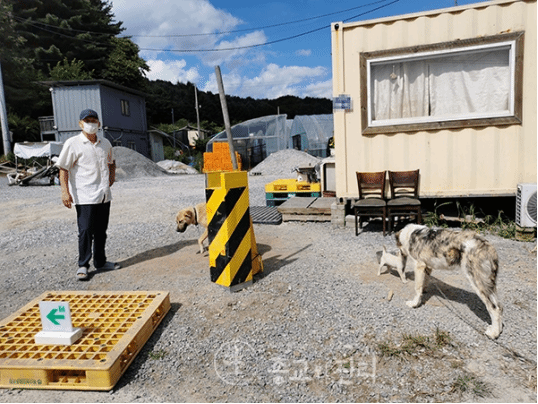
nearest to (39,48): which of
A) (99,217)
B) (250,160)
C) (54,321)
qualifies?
(250,160)

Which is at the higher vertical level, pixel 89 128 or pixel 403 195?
pixel 89 128

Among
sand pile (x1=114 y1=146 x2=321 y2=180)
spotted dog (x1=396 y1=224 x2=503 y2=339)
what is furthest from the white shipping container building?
sand pile (x1=114 y1=146 x2=321 y2=180)

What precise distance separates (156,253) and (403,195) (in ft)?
13.7

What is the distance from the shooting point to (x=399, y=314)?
354 centimetres

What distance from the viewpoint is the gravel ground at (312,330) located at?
8.48 ft

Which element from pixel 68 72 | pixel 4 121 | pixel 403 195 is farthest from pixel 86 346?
pixel 68 72

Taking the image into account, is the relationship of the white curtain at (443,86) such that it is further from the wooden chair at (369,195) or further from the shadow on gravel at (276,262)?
the shadow on gravel at (276,262)

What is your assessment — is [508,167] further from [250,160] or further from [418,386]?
[250,160]

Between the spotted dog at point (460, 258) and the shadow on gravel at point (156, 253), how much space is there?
366 centimetres

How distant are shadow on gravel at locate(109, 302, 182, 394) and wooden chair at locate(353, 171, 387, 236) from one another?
3691 mm

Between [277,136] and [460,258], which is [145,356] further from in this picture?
[277,136]

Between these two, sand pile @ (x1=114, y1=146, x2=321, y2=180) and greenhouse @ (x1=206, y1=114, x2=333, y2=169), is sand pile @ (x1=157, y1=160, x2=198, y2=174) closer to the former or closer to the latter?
greenhouse @ (x1=206, y1=114, x2=333, y2=169)

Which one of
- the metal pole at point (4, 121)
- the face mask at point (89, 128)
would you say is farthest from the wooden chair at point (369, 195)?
the metal pole at point (4, 121)

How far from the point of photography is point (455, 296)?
12.7 feet
